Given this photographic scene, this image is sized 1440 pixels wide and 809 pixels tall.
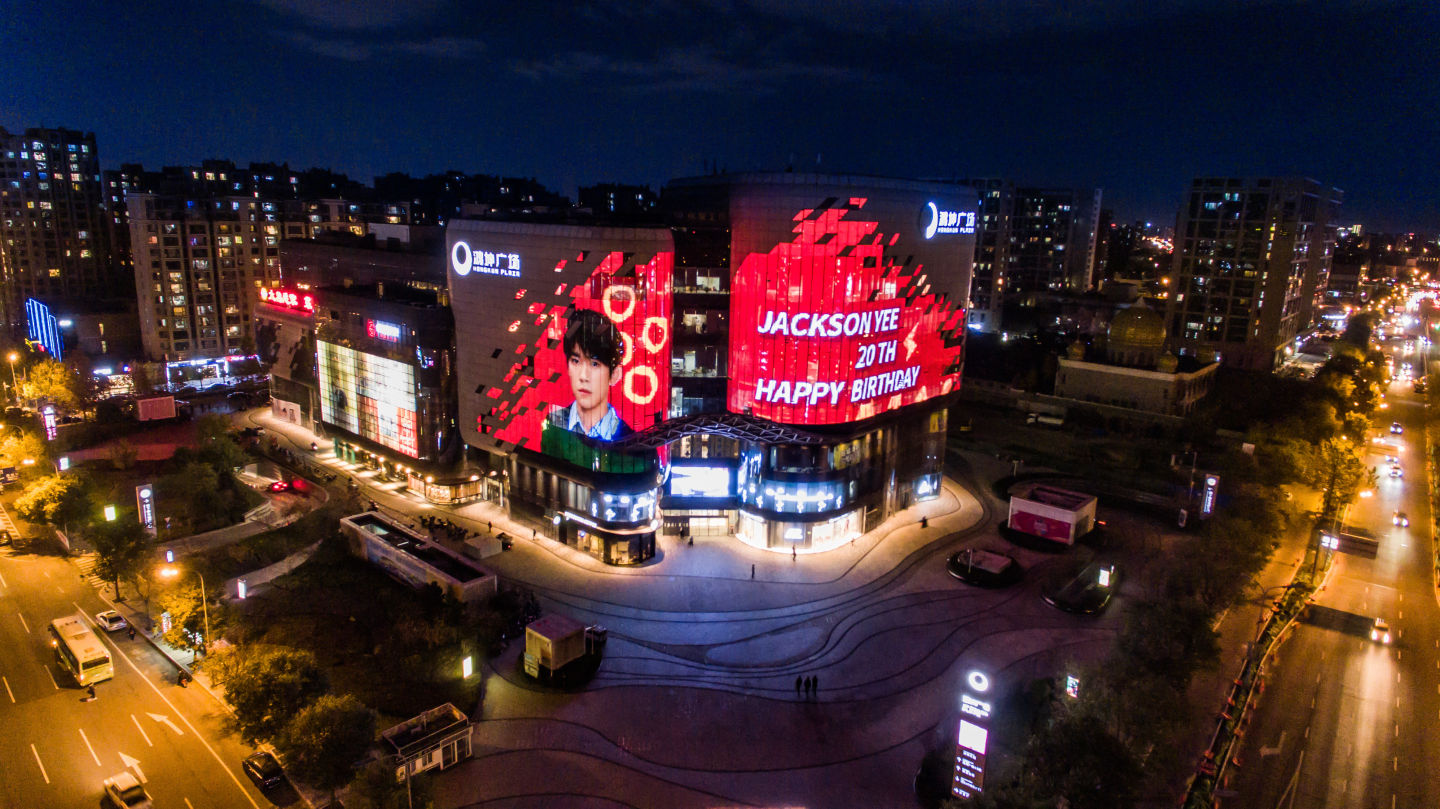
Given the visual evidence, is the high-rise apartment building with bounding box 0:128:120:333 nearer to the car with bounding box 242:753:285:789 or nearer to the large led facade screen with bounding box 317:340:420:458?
the large led facade screen with bounding box 317:340:420:458

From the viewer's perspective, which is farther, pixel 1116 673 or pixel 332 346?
pixel 332 346

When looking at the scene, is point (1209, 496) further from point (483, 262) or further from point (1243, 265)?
point (1243, 265)

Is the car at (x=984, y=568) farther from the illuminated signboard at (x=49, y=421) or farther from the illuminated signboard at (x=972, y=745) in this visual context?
the illuminated signboard at (x=49, y=421)

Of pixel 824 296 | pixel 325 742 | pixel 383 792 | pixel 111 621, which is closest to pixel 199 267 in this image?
pixel 111 621

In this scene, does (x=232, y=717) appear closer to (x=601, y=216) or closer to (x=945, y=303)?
(x=601, y=216)

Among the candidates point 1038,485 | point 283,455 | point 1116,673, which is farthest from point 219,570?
point 1038,485
